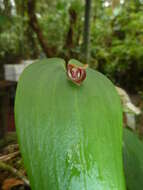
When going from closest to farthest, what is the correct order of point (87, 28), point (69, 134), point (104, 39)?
point (69, 134) → point (87, 28) → point (104, 39)

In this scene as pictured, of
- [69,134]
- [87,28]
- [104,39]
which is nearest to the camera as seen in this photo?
[69,134]

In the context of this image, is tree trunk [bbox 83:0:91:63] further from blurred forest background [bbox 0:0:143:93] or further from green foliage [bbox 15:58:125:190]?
blurred forest background [bbox 0:0:143:93]

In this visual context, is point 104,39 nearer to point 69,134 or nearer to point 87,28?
point 87,28

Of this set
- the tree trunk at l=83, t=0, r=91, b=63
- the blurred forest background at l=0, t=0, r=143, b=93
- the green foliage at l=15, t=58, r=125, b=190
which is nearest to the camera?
the green foliage at l=15, t=58, r=125, b=190

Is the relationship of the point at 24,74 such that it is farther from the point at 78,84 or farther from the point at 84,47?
the point at 84,47

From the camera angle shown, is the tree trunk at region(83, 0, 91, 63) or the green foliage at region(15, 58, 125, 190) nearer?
the green foliage at region(15, 58, 125, 190)

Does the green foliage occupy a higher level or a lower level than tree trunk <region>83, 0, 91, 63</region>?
lower

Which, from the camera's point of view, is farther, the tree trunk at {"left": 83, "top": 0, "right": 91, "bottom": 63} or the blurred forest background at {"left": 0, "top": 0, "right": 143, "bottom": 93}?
the blurred forest background at {"left": 0, "top": 0, "right": 143, "bottom": 93}

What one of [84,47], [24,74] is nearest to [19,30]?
[84,47]

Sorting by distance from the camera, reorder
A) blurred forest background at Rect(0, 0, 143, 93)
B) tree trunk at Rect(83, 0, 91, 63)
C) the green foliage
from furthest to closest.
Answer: blurred forest background at Rect(0, 0, 143, 93) < tree trunk at Rect(83, 0, 91, 63) < the green foliage

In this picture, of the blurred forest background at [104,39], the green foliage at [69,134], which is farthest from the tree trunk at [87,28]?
the blurred forest background at [104,39]

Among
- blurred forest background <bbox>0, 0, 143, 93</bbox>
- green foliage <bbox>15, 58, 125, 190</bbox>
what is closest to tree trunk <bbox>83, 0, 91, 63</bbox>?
green foliage <bbox>15, 58, 125, 190</bbox>

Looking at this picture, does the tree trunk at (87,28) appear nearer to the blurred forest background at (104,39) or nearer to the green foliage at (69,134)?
the green foliage at (69,134)

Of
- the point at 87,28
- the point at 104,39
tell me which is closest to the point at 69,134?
the point at 87,28
